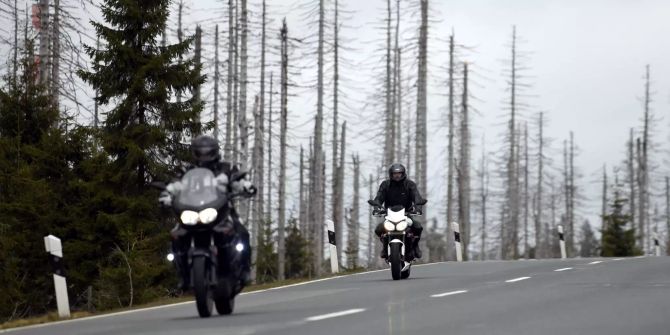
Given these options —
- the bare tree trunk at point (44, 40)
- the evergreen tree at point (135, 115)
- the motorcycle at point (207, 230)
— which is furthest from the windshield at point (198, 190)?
the bare tree trunk at point (44, 40)

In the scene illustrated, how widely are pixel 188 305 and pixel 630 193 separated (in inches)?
3474

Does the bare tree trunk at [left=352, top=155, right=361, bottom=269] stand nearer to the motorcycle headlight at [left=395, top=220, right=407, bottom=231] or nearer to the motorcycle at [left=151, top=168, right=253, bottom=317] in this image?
the motorcycle headlight at [left=395, top=220, right=407, bottom=231]

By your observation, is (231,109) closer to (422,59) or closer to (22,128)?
(422,59)

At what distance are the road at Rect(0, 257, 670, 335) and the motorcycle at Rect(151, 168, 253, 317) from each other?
1.58 ft

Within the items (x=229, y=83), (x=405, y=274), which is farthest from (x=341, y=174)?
(x=405, y=274)

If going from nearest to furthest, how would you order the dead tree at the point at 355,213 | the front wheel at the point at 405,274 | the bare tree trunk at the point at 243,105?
the front wheel at the point at 405,274, the bare tree trunk at the point at 243,105, the dead tree at the point at 355,213

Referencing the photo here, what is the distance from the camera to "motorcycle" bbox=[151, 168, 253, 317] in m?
12.1

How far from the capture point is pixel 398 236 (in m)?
19.4

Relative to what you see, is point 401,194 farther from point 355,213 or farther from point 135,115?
point 355,213

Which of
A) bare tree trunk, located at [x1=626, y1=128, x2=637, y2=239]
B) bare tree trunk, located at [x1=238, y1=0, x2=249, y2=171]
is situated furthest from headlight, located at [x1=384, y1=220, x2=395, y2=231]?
bare tree trunk, located at [x1=626, y1=128, x2=637, y2=239]

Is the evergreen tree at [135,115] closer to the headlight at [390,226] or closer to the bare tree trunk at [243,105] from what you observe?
the headlight at [390,226]

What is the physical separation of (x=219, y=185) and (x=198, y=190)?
0.85 ft

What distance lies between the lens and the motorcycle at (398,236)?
63.4 ft

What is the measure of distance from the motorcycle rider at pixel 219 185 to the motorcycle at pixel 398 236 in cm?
648
